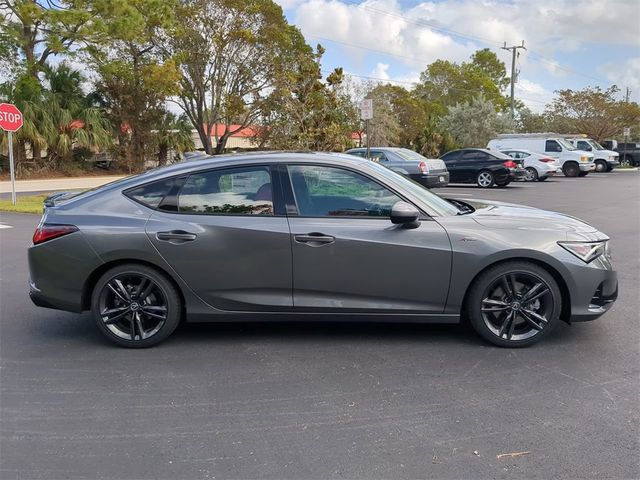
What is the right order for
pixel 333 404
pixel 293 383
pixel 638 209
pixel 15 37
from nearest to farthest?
pixel 333 404 < pixel 293 383 < pixel 638 209 < pixel 15 37

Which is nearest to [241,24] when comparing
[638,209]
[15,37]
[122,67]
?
[122,67]

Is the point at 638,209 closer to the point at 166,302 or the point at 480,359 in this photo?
the point at 480,359

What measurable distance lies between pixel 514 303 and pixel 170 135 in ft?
106

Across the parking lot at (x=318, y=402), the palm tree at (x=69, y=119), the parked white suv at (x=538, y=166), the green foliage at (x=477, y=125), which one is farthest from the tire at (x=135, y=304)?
the green foliage at (x=477, y=125)

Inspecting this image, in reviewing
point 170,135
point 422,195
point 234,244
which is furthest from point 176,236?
point 170,135

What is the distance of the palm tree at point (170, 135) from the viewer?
34.0m

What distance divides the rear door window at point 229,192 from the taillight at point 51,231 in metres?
0.90

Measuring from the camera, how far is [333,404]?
368 centimetres

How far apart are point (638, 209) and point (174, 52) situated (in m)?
28.4

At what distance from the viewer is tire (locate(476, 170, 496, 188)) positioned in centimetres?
2252

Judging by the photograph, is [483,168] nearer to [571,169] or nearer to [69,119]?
[571,169]

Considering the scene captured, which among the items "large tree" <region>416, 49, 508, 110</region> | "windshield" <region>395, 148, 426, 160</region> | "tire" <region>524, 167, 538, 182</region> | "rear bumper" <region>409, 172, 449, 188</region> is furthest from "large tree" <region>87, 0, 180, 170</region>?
"large tree" <region>416, 49, 508, 110</region>

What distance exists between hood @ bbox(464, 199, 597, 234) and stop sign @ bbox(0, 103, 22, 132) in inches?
542

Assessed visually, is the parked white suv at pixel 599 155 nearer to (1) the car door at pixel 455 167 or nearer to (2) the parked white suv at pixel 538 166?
(2) the parked white suv at pixel 538 166
